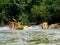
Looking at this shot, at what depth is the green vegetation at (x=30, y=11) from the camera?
2938 inches

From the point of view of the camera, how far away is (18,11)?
84.1m

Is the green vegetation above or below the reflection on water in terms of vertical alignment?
below

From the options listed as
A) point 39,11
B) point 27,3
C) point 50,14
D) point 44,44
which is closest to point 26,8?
point 27,3

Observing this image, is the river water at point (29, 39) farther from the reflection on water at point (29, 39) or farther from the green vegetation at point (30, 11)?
the green vegetation at point (30, 11)

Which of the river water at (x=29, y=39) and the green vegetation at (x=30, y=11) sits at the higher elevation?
the river water at (x=29, y=39)

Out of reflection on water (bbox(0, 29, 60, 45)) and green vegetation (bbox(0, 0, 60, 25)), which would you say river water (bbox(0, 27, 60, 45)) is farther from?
green vegetation (bbox(0, 0, 60, 25))

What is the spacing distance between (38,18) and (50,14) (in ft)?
11.9

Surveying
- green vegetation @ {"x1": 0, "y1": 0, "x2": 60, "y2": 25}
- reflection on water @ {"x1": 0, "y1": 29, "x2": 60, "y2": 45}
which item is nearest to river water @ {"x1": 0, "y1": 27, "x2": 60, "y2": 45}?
reflection on water @ {"x1": 0, "y1": 29, "x2": 60, "y2": 45}

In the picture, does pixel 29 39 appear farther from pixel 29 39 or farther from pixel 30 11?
pixel 30 11

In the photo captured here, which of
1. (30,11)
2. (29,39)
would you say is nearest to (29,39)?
(29,39)

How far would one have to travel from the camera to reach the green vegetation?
74625mm

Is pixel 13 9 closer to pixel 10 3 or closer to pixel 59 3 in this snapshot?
pixel 10 3

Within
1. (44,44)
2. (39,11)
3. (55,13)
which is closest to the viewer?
(44,44)

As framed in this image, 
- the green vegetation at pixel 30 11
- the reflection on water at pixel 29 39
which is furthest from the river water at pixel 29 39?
the green vegetation at pixel 30 11
